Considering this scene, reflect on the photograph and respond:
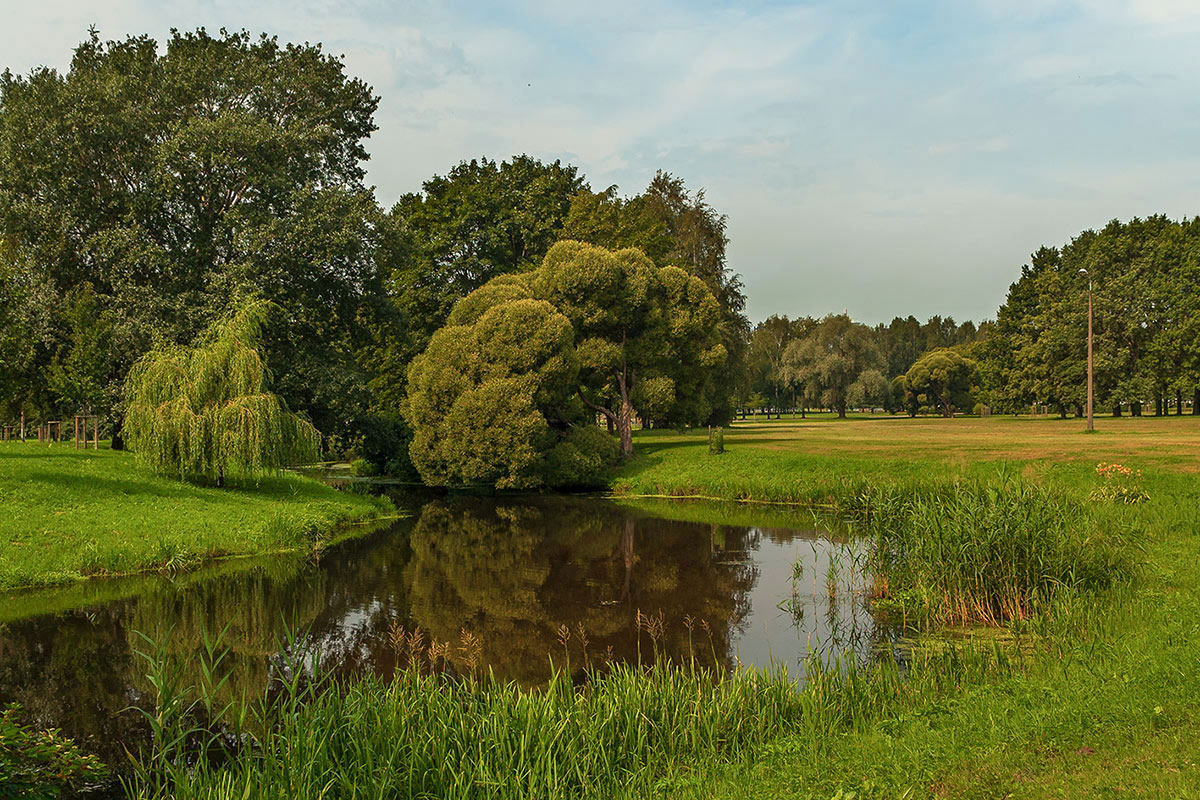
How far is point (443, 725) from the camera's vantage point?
21.9 feet

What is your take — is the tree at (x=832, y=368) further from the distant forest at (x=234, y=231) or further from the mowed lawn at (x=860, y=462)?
the mowed lawn at (x=860, y=462)

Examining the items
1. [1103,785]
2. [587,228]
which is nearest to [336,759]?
[1103,785]

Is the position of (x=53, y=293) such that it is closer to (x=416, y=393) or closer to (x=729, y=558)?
(x=416, y=393)

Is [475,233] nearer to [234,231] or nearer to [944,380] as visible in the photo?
[234,231]

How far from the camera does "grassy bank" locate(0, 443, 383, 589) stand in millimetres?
15539

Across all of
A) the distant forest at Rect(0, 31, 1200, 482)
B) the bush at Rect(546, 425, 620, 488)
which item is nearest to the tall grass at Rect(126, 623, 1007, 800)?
the distant forest at Rect(0, 31, 1200, 482)

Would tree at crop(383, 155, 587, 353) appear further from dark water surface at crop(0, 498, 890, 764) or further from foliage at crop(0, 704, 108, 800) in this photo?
foliage at crop(0, 704, 108, 800)

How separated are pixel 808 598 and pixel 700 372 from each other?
79.2ft

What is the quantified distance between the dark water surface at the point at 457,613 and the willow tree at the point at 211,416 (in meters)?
4.07

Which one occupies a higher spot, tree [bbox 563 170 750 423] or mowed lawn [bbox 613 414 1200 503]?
tree [bbox 563 170 750 423]

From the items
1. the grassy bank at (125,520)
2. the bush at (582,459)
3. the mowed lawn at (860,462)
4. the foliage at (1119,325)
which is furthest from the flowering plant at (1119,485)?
the foliage at (1119,325)

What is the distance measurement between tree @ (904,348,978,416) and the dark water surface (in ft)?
257

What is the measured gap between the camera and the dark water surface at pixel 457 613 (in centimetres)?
1037

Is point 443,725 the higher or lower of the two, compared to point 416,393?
lower
